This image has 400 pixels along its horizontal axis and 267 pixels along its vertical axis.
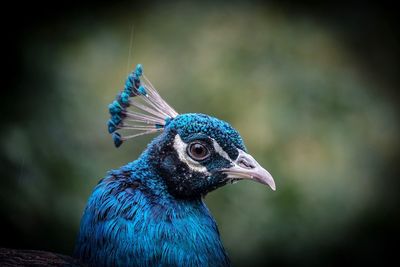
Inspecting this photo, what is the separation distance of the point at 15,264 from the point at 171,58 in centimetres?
209

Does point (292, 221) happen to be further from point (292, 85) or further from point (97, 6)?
point (97, 6)

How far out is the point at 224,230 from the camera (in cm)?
310

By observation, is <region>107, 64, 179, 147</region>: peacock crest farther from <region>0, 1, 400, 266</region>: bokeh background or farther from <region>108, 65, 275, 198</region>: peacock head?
<region>0, 1, 400, 266</region>: bokeh background

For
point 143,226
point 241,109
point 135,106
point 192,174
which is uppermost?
point 241,109

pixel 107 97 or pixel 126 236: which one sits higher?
pixel 107 97

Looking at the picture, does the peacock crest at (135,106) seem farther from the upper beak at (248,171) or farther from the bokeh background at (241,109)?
the bokeh background at (241,109)

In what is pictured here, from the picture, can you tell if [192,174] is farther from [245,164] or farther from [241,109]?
[241,109]

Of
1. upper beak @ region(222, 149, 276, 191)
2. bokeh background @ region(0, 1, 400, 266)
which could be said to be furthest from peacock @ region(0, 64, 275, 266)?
bokeh background @ region(0, 1, 400, 266)

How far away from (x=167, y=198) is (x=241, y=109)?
5.48 feet

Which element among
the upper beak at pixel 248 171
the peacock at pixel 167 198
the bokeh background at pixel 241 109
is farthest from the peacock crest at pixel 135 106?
the bokeh background at pixel 241 109

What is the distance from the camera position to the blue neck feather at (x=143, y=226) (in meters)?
1.56

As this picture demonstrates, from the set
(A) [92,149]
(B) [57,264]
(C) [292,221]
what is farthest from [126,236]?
(C) [292,221]

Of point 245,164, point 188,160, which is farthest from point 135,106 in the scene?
point 245,164

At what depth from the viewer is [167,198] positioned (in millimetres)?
1691
